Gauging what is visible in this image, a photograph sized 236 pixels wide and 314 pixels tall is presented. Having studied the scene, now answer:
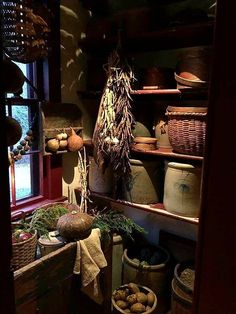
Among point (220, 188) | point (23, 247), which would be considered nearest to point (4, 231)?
point (220, 188)

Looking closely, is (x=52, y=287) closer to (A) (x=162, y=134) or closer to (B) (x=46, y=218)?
(B) (x=46, y=218)

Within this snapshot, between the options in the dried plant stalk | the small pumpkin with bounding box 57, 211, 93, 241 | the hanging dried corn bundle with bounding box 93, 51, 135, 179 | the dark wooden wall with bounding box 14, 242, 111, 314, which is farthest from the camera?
the dried plant stalk

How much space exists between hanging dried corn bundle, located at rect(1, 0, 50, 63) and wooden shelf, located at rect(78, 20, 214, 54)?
538 mm

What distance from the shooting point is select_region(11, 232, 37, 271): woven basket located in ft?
4.27

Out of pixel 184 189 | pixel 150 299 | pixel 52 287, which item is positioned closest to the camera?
pixel 52 287

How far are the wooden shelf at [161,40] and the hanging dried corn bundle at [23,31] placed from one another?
0.54 meters

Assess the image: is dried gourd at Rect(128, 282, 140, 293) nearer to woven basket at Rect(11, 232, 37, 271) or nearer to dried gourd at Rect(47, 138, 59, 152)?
woven basket at Rect(11, 232, 37, 271)

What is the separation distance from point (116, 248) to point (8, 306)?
1582 millimetres

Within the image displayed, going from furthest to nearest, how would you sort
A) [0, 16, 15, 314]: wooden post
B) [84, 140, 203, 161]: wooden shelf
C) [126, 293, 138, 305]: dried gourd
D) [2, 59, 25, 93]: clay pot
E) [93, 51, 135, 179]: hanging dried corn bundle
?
[126, 293, 138, 305]: dried gourd
[93, 51, 135, 179]: hanging dried corn bundle
[84, 140, 203, 161]: wooden shelf
[2, 59, 25, 93]: clay pot
[0, 16, 15, 314]: wooden post

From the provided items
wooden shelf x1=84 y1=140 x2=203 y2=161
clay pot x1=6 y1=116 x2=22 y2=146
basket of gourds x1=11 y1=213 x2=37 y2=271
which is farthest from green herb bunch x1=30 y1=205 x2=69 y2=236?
clay pot x1=6 y1=116 x2=22 y2=146

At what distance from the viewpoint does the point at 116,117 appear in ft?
Answer: 5.80

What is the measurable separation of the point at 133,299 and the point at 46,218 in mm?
803

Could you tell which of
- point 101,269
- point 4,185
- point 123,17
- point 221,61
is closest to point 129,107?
point 123,17

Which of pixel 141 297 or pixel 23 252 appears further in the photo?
pixel 141 297
